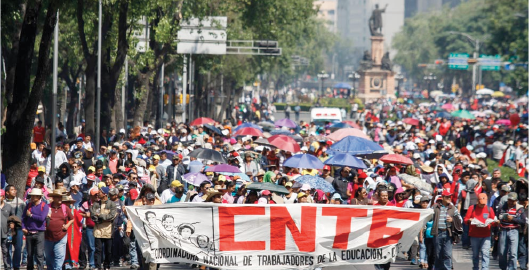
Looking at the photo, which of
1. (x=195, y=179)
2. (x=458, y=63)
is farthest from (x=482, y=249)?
(x=458, y=63)

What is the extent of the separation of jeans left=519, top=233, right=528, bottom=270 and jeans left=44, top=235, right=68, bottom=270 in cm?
633

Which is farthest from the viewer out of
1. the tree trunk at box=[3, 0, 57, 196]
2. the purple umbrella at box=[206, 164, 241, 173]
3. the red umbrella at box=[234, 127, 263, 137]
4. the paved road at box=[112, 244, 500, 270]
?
the red umbrella at box=[234, 127, 263, 137]

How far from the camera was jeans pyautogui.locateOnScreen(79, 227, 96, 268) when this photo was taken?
15.7 m

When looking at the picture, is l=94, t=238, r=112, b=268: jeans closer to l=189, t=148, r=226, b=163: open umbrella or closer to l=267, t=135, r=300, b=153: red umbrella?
l=189, t=148, r=226, b=163: open umbrella

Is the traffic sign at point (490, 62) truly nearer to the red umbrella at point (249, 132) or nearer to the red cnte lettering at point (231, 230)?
the red umbrella at point (249, 132)

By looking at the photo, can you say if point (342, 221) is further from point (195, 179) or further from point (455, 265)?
point (195, 179)

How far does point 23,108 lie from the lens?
61.3 feet

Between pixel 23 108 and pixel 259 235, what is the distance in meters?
6.61

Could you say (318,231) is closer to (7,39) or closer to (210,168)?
(210,168)

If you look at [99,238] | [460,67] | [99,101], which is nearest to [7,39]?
[99,101]

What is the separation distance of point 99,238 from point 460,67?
66492mm

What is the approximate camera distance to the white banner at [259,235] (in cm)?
1355

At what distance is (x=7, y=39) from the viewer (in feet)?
79.1

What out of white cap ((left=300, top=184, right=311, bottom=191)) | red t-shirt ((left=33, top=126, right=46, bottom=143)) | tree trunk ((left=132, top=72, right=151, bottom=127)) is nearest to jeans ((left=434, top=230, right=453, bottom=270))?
white cap ((left=300, top=184, right=311, bottom=191))
